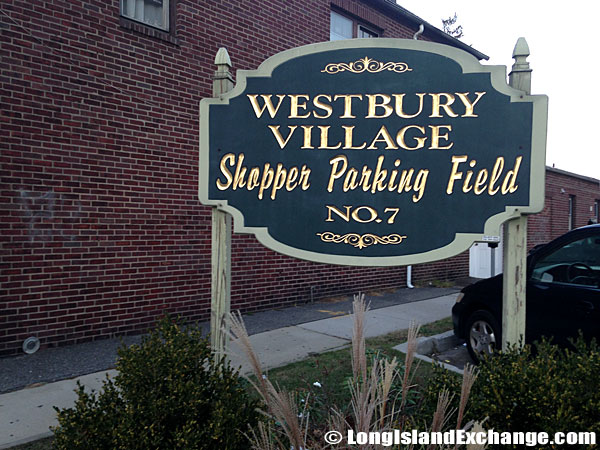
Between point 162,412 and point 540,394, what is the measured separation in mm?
1800

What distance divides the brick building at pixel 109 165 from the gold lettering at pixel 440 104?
4.63m

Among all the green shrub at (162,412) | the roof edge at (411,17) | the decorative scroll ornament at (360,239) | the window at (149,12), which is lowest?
the green shrub at (162,412)

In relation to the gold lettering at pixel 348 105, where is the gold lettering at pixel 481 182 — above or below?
below

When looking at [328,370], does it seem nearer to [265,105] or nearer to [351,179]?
[351,179]

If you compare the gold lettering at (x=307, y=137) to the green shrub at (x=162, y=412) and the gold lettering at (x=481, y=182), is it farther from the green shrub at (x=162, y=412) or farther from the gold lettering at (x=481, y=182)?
the green shrub at (x=162, y=412)

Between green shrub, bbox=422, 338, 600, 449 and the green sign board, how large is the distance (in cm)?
87

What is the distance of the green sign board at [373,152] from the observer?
9.62ft

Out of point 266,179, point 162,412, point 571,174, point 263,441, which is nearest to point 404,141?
point 266,179

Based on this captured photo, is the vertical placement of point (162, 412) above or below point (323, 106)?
below

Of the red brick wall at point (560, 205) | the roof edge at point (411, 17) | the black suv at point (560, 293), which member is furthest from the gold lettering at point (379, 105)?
the red brick wall at point (560, 205)

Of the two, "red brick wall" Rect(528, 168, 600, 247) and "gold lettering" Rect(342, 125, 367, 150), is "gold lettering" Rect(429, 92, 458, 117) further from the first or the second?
"red brick wall" Rect(528, 168, 600, 247)

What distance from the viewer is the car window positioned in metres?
4.44

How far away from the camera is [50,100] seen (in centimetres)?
558

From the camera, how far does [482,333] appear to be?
533 cm
